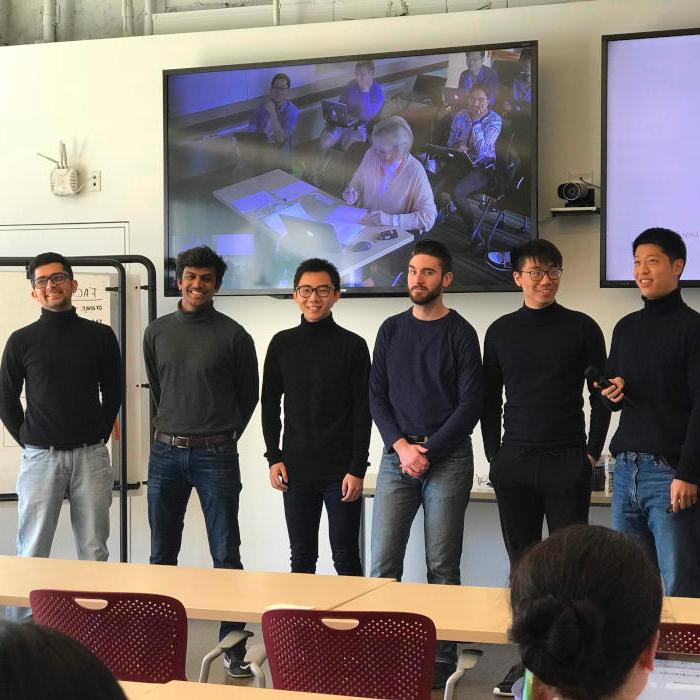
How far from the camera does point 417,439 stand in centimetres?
391

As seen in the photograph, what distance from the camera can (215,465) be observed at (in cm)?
416

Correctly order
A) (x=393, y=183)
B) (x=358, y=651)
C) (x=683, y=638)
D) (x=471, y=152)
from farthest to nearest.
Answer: (x=393, y=183), (x=471, y=152), (x=358, y=651), (x=683, y=638)

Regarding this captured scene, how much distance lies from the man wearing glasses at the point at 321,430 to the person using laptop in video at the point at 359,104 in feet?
4.40

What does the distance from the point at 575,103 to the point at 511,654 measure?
2.70 metres

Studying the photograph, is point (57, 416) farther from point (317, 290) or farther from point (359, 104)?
point (359, 104)

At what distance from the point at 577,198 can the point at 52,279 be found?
250cm

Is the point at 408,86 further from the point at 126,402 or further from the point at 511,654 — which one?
the point at 511,654

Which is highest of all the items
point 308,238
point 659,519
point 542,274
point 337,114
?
point 337,114

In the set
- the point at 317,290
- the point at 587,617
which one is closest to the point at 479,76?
the point at 317,290

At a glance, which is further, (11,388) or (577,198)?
(577,198)

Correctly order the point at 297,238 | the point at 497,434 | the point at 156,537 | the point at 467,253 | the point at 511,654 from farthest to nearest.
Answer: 1. the point at 297,238
2. the point at 467,253
3. the point at 511,654
4. the point at 156,537
5. the point at 497,434

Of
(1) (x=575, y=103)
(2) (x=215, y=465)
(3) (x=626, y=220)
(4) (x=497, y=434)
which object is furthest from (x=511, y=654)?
(1) (x=575, y=103)

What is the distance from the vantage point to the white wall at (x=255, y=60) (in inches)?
199

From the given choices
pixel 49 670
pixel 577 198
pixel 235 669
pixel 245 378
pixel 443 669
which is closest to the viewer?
pixel 49 670
